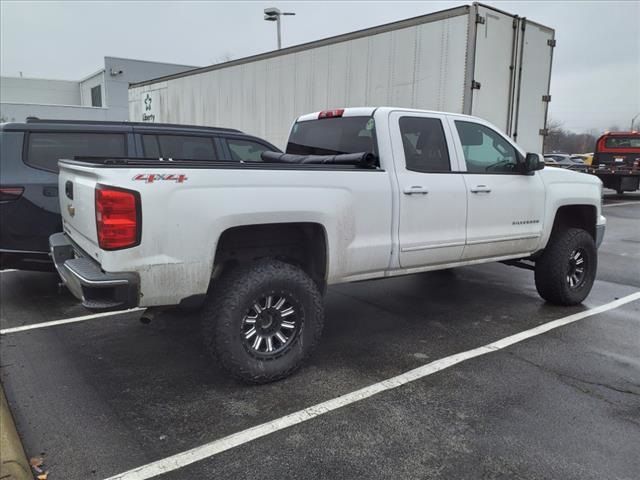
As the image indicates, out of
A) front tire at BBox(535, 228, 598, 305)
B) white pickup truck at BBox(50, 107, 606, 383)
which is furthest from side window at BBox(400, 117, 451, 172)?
front tire at BBox(535, 228, 598, 305)

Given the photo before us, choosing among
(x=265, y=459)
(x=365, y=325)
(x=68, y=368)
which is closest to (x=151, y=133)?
(x=68, y=368)

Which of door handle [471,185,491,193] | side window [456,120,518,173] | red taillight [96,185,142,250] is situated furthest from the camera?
side window [456,120,518,173]

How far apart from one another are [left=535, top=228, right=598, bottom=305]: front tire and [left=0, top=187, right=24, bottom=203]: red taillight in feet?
17.2

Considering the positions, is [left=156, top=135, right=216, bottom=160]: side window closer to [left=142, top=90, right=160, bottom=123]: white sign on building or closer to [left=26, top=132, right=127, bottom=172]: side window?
[left=26, top=132, right=127, bottom=172]: side window

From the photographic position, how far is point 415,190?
4062 millimetres

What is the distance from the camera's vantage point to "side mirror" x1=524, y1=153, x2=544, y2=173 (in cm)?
475

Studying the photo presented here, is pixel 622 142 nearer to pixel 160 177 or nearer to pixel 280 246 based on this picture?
pixel 280 246

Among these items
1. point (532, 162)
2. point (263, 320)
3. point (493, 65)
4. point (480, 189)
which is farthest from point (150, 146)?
point (493, 65)

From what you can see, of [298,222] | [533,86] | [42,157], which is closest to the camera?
[298,222]

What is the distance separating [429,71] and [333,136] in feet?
12.6

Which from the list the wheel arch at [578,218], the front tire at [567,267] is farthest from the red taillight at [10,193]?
the wheel arch at [578,218]

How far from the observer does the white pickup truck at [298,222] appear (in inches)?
117

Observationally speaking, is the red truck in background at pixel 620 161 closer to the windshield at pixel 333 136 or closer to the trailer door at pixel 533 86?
the trailer door at pixel 533 86

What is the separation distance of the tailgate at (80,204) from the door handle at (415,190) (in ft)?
7.40
